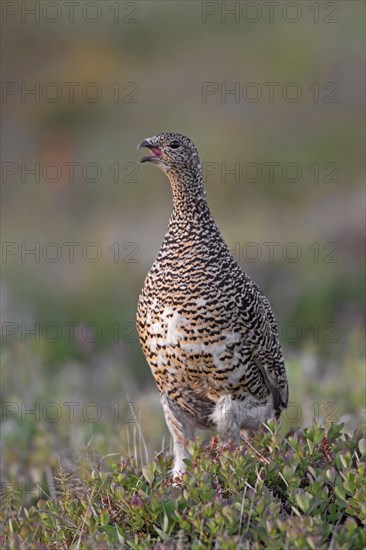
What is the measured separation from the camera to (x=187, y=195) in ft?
Result: 17.7

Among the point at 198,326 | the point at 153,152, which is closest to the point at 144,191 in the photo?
the point at 153,152

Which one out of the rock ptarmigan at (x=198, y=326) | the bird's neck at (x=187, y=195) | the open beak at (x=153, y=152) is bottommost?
the rock ptarmigan at (x=198, y=326)

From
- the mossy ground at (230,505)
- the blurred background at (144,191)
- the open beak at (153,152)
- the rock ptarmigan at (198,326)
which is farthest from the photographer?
the blurred background at (144,191)

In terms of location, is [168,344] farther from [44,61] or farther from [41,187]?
[44,61]

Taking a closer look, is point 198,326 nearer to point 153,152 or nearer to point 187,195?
point 187,195

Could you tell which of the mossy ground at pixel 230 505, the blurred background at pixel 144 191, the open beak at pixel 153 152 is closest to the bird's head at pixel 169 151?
the open beak at pixel 153 152

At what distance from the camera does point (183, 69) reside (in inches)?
970

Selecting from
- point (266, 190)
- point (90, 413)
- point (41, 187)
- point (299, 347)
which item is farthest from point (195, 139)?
point (90, 413)

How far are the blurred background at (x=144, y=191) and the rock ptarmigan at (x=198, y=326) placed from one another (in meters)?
0.38

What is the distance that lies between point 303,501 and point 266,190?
15.2 metres

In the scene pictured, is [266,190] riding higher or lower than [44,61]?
lower

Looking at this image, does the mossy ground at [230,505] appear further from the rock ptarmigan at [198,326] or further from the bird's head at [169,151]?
the bird's head at [169,151]

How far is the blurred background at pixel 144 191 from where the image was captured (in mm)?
7242

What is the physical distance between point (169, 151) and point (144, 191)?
45.1 ft
